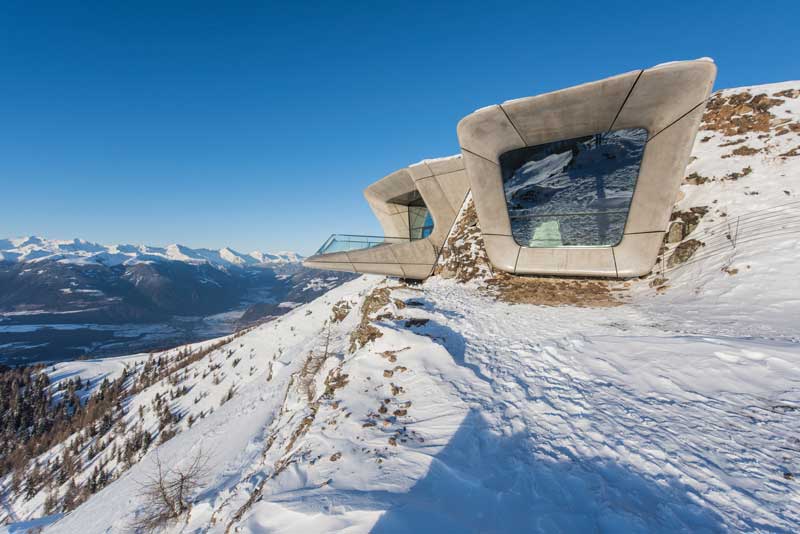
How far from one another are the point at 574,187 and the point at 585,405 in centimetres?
980

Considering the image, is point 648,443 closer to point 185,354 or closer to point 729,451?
point 729,451

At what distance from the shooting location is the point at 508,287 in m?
12.7

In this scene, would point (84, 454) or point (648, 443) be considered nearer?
point (648, 443)

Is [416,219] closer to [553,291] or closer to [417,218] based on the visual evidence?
[417,218]

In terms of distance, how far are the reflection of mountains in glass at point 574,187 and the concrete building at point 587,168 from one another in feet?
0.12

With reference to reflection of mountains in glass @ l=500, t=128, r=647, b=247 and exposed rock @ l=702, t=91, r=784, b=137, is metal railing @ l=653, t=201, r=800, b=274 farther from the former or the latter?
exposed rock @ l=702, t=91, r=784, b=137

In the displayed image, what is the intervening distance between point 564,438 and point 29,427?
131 m

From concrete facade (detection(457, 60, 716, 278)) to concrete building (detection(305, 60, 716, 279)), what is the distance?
0.03 meters

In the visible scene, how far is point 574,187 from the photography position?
37.9 feet

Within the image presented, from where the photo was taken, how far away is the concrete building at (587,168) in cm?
920

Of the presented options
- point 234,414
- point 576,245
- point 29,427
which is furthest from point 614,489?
point 29,427

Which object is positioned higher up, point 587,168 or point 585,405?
point 587,168

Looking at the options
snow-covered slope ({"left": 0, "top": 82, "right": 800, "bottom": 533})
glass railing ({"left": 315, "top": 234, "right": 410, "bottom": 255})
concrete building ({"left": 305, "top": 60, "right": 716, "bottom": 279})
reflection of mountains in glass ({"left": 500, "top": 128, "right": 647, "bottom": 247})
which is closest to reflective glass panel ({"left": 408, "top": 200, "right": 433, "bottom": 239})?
glass railing ({"left": 315, "top": 234, "right": 410, "bottom": 255})

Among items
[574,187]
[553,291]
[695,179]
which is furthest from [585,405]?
[695,179]
